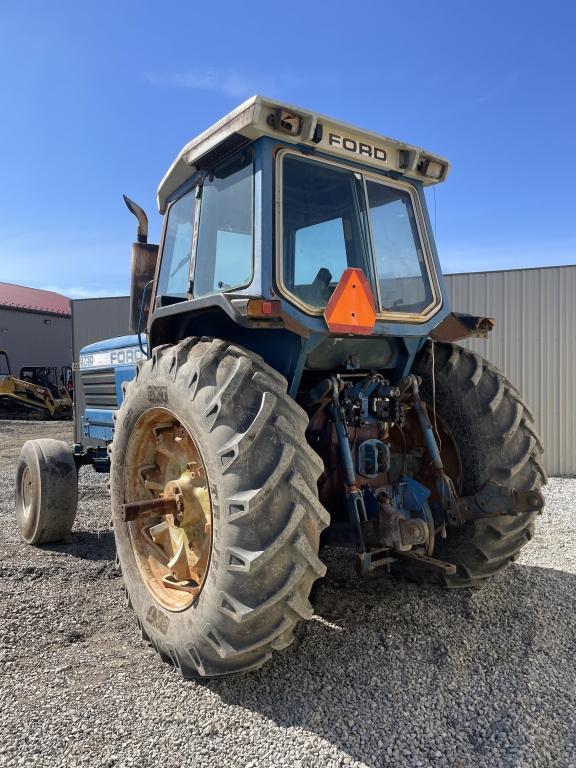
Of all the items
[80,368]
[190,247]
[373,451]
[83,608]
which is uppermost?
[190,247]

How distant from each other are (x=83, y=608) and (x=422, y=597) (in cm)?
201

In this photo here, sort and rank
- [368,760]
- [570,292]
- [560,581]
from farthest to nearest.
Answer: [570,292], [560,581], [368,760]

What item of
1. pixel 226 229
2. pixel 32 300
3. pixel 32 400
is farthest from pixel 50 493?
pixel 32 300

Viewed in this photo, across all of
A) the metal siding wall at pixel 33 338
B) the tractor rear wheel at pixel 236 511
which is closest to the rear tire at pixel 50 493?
the tractor rear wheel at pixel 236 511

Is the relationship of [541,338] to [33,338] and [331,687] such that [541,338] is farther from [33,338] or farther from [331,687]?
[33,338]

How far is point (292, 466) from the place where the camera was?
2.37m

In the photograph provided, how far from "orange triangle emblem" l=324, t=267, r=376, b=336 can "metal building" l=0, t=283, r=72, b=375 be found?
29.3 m

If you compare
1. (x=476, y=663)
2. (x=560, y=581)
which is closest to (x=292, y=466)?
(x=476, y=663)

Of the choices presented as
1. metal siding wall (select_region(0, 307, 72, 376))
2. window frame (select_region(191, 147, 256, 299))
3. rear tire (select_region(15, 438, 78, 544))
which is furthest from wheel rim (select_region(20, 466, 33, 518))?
metal siding wall (select_region(0, 307, 72, 376))

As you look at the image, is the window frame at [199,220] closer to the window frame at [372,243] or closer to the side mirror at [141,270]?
the window frame at [372,243]

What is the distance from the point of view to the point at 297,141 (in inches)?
114

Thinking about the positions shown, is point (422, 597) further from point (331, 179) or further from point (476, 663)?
point (331, 179)

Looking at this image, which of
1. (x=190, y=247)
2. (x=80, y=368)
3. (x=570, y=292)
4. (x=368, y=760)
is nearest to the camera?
(x=368, y=760)

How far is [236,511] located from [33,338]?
1199 inches
